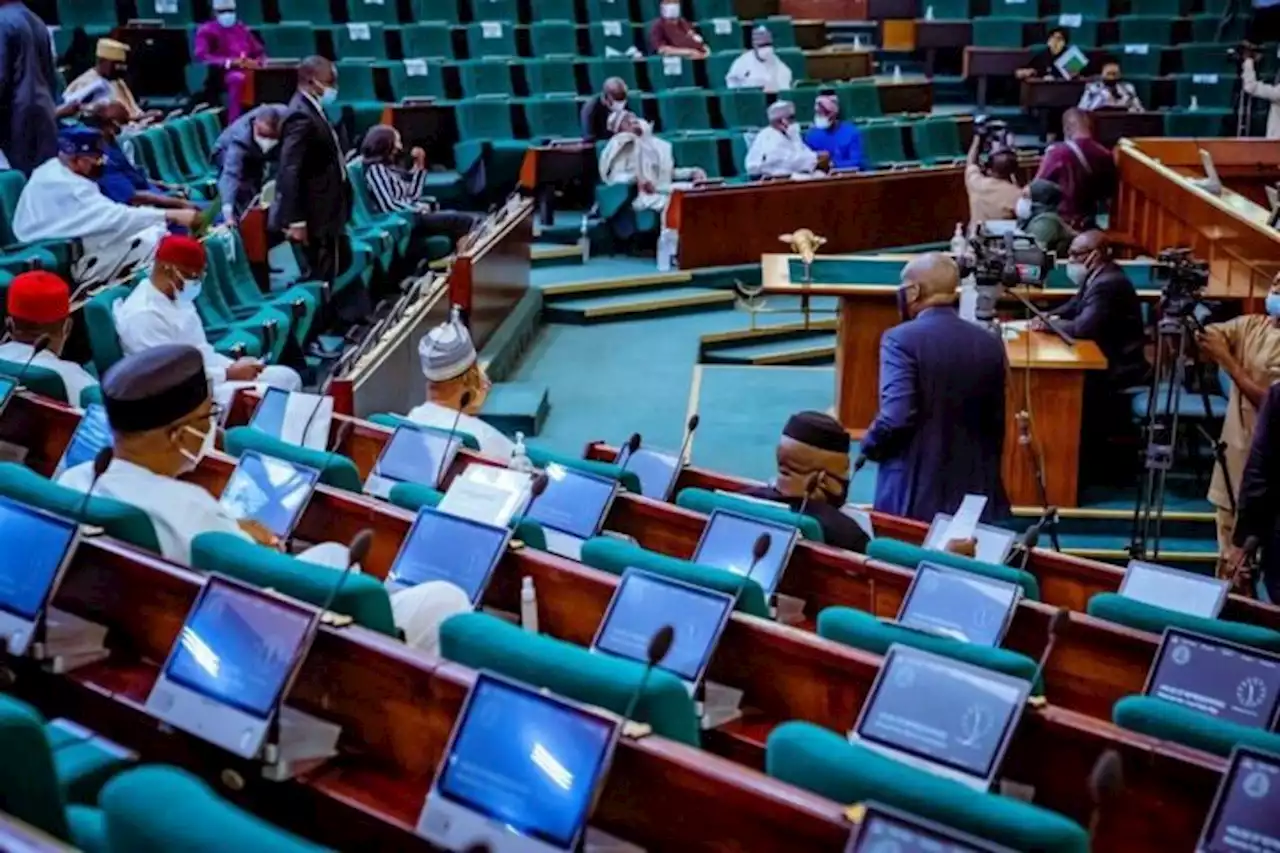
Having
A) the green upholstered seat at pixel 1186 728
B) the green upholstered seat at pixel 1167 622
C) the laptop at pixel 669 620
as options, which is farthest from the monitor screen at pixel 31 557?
the green upholstered seat at pixel 1167 622

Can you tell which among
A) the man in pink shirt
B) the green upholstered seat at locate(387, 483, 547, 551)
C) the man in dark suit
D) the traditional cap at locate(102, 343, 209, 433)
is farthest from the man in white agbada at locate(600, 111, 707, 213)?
the traditional cap at locate(102, 343, 209, 433)

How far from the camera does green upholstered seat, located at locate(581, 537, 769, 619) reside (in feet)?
8.11

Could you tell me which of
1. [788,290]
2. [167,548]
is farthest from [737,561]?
[788,290]

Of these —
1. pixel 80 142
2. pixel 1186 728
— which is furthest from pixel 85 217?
pixel 1186 728

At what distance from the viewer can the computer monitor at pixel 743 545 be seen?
291 centimetres

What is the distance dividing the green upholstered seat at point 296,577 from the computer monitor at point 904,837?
877 mm

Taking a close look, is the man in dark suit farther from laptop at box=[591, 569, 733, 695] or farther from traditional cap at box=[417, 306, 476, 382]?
laptop at box=[591, 569, 733, 695]

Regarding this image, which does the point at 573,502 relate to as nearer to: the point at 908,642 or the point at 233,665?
the point at 908,642

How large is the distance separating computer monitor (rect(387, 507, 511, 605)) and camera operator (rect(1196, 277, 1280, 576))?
2631mm

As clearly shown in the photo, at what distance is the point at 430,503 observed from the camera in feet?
10.0

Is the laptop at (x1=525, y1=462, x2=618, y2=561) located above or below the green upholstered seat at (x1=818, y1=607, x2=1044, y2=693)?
below

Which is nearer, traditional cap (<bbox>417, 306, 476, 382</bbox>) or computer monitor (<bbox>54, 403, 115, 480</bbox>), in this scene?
Answer: computer monitor (<bbox>54, 403, 115, 480</bbox>)

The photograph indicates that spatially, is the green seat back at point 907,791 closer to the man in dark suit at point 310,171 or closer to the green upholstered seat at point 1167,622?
the green upholstered seat at point 1167,622

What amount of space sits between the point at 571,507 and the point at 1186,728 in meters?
1.57
